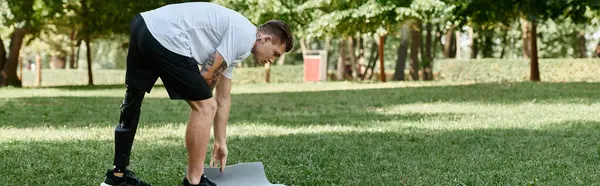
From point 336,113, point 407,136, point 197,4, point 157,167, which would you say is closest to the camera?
point 197,4

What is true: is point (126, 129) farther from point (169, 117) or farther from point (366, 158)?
point (169, 117)

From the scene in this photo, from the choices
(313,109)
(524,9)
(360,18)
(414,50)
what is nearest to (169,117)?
(313,109)

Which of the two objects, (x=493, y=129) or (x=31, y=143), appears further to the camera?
(x=493, y=129)

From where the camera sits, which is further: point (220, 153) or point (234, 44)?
point (220, 153)

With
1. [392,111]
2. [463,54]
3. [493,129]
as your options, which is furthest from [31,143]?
[463,54]

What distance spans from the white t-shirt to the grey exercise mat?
3.46 ft

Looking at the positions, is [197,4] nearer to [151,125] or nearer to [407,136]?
[407,136]

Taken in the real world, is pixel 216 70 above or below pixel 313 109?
above

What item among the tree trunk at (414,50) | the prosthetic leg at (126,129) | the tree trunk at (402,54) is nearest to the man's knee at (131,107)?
the prosthetic leg at (126,129)

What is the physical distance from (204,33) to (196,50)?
0.40 feet

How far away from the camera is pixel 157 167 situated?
6.93 meters

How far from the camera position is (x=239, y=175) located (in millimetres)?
6094

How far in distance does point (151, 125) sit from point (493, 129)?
14.5ft

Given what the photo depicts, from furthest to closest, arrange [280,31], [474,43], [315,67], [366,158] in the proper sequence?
[474,43], [315,67], [366,158], [280,31]
